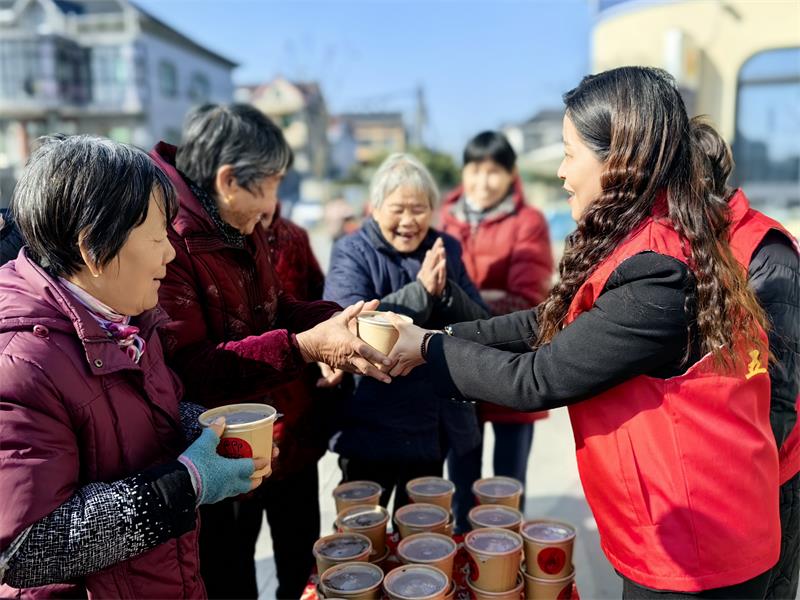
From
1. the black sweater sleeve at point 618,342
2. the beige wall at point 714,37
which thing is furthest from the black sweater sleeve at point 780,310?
the beige wall at point 714,37

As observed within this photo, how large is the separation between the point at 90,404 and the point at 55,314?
20 centimetres

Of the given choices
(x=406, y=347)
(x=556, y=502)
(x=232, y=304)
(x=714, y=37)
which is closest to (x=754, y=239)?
(x=406, y=347)

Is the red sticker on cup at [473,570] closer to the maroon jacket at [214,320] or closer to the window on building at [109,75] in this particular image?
the maroon jacket at [214,320]

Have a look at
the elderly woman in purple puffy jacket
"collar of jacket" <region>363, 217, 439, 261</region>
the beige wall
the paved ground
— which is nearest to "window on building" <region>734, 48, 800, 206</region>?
the beige wall

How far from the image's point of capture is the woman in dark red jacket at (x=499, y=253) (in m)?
3.37

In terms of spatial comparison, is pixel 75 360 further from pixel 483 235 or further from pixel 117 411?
pixel 483 235

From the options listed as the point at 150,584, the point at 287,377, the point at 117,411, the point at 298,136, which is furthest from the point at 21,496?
the point at 298,136

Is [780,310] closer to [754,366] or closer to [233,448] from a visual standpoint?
[754,366]

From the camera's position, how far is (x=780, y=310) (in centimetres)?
172

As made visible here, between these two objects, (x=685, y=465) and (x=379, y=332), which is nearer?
(x=685, y=465)

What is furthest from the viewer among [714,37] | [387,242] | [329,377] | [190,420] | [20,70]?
[20,70]

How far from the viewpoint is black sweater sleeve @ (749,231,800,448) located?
1.68m

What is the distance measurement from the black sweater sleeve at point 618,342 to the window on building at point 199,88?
3975cm

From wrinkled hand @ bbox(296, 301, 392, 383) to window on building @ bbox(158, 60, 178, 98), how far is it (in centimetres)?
3615
